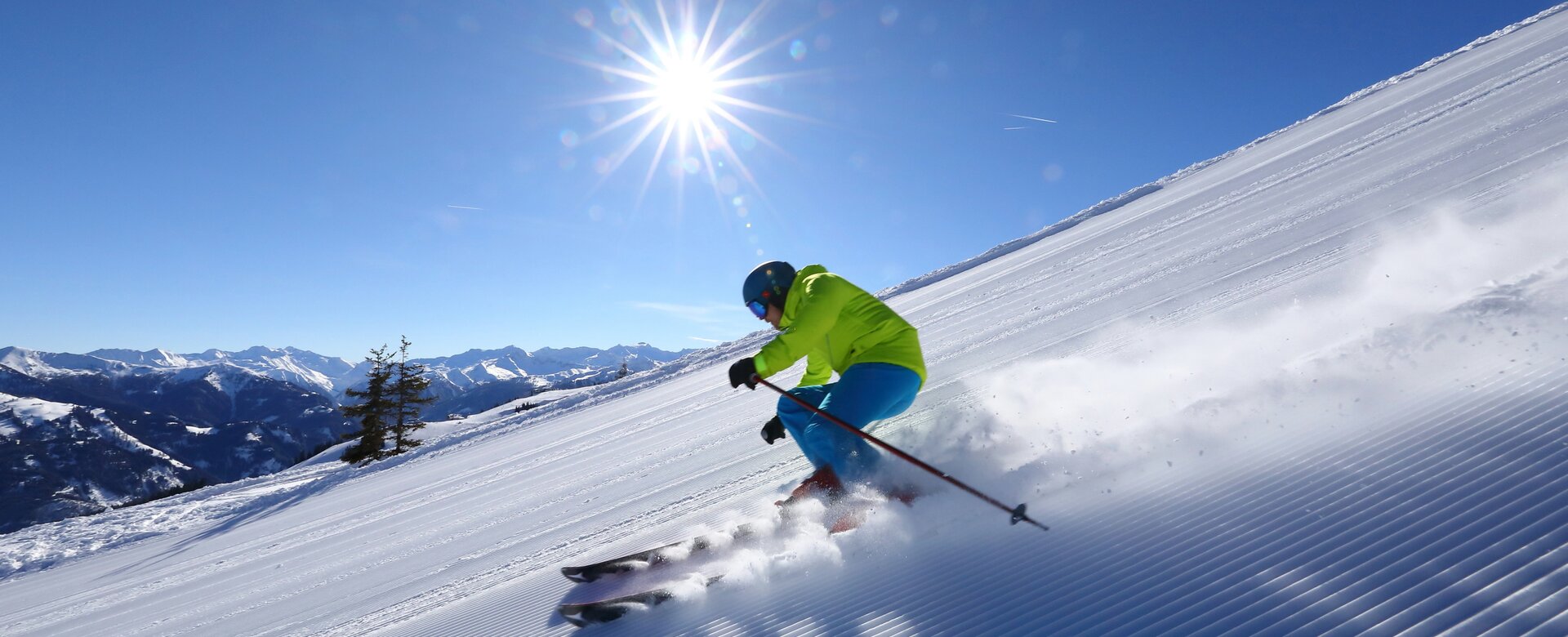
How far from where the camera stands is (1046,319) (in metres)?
10.2

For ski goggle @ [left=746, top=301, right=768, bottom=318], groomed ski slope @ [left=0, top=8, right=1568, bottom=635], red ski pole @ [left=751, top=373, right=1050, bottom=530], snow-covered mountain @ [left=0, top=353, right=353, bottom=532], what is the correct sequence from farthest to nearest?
snow-covered mountain @ [left=0, top=353, right=353, bottom=532] → ski goggle @ [left=746, top=301, right=768, bottom=318] → red ski pole @ [left=751, top=373, right=1050, bottom=530] → groomed ski slope @ [left=0, top=8, right=1568, bottom=635]

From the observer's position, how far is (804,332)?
434 cm

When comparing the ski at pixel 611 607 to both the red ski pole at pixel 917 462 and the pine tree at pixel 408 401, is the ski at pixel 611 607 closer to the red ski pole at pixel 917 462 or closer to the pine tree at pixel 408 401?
the red ski pole at pixel 917 462

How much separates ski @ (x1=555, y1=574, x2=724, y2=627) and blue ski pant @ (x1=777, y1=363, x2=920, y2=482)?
1.02 meters

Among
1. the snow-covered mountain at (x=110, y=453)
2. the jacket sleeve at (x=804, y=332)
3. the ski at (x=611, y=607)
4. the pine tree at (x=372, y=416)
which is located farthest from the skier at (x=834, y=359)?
the snow-covered mountain at (x=110, y=453)

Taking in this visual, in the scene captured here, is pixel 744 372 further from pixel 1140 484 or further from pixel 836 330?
pixel 1140 484

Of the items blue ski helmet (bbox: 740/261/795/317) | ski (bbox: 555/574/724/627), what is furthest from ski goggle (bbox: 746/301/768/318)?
ski (bbox: 555/574/724/627)

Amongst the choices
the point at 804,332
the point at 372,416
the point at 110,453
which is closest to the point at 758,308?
the point at 804,332

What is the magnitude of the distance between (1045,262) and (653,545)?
13.9m

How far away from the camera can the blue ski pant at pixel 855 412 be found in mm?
4328

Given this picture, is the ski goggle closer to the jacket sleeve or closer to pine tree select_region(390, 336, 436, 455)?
the jacket sleeve

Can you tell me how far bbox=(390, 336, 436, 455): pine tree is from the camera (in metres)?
28.4

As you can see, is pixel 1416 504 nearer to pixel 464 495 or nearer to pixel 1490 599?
pixel 1490 599

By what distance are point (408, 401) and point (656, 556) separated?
2930 centimetres
